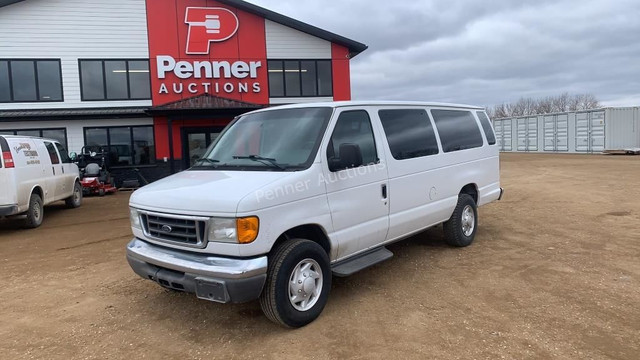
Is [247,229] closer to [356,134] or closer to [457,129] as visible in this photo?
[356,134]

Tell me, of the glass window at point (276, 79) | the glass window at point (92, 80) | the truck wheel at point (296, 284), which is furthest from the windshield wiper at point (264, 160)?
the glass window at point (92, 80)

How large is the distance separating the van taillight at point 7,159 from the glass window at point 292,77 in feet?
40.2

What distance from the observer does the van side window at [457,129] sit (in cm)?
610

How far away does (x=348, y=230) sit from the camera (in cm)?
446

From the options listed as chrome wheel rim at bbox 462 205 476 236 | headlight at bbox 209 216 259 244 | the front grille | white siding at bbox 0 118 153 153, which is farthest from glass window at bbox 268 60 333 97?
headlight at bbox 209 216 259 244

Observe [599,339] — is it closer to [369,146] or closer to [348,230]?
[348,230]

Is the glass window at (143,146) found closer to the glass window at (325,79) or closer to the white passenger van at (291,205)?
the glass window at (325,79)

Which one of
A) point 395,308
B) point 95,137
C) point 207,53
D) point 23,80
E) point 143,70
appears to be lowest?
point 395,308

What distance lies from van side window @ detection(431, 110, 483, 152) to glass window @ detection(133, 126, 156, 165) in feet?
48.7

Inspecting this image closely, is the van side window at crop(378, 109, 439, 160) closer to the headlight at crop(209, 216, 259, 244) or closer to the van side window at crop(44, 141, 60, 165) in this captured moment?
the headlight at crop(209, 216, 259, 244)

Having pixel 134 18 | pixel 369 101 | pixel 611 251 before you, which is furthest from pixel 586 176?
pixel 134 18

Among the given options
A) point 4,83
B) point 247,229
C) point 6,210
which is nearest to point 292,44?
point 4,83

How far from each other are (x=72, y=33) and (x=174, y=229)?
1731 centimetres

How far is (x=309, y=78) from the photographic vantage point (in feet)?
64.3
